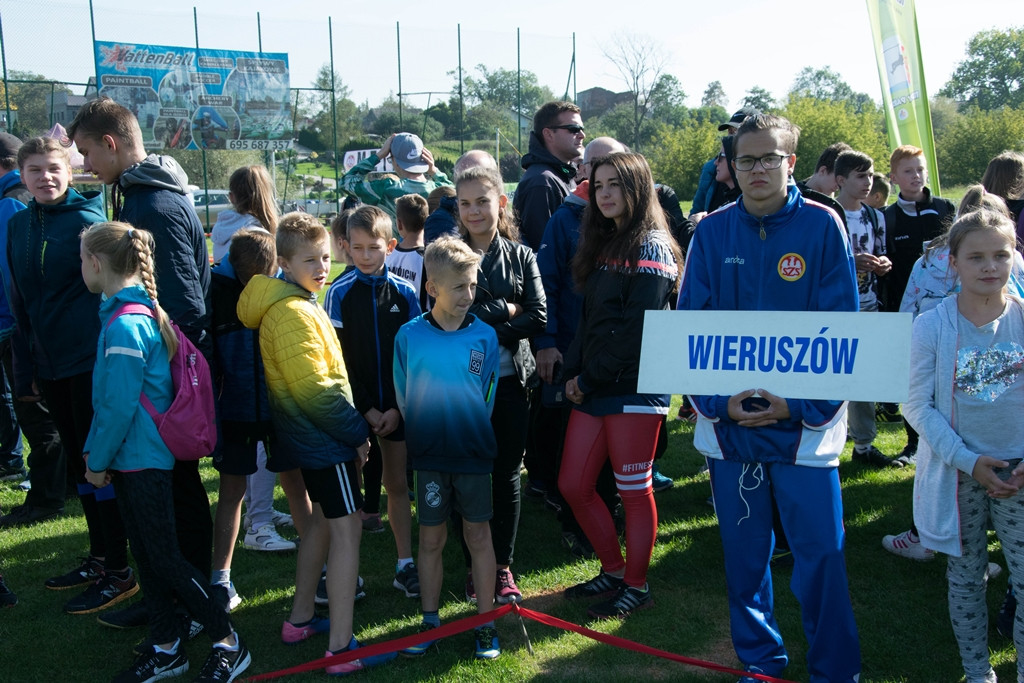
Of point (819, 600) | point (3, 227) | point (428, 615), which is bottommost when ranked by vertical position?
point (428, 615)

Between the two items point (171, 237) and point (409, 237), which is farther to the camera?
point (409, 237)

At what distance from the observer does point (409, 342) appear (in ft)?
11.5

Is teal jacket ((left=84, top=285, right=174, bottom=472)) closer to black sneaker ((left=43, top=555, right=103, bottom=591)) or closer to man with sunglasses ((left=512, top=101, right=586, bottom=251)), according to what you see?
black sneaker ((left=43, top=555, right=103, bottom=591))

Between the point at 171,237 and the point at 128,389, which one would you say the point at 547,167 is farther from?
the point at 128,389

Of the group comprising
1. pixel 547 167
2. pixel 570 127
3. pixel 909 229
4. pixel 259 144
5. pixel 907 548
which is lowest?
pixel 907 548

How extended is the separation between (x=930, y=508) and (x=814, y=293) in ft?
3.29

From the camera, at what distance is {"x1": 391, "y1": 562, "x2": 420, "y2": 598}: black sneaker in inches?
163

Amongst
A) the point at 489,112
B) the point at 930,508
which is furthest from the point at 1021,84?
the point at 930,508

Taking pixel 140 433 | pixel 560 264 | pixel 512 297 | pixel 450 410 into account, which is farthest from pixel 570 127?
pixel 140 433

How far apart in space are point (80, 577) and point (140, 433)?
1.60 m

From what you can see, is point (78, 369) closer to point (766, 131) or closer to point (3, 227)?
point (3, 227)

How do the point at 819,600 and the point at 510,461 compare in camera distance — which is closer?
the point at 819,600

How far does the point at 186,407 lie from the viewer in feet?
11.1

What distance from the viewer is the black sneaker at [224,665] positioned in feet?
11.0
